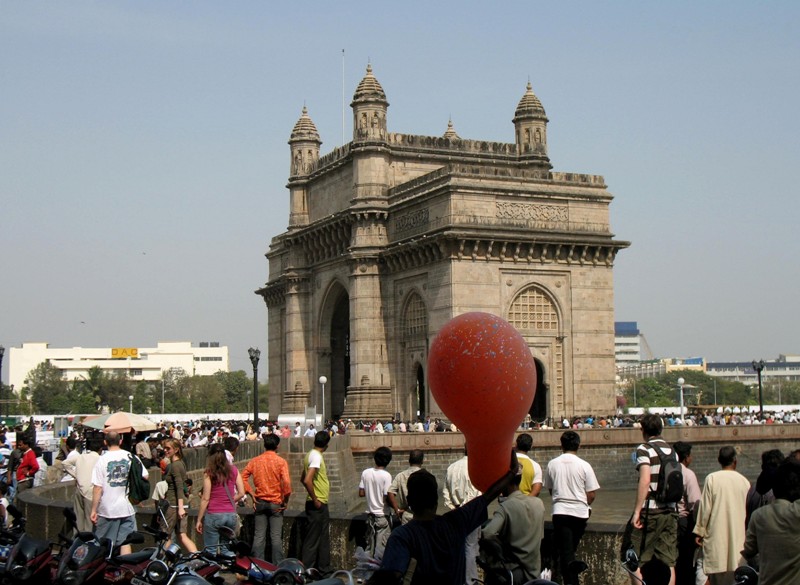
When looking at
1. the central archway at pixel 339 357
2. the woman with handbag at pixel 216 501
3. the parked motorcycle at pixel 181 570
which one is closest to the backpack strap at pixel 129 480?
the woman with handbag at pixel 216 501

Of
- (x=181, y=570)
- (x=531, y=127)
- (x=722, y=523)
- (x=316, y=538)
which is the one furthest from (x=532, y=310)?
(x=181, y=570)

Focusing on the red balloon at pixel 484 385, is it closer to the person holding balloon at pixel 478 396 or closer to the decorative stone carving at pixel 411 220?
the person holding balloon at pixel 478 396

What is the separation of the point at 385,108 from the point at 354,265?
7.16 m

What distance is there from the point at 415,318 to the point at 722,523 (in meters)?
38.9

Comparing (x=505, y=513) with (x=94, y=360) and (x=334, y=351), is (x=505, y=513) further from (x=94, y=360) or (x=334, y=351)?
(x=94, y=360)

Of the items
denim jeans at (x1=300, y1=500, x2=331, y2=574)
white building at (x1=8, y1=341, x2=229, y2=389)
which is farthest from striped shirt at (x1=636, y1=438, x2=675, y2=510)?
white building at (x1=8, y1=341, x2=229, y2=389)

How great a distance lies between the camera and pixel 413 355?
1927 inches

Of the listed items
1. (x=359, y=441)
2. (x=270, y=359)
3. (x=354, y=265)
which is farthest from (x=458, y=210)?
(x=270, y=359)

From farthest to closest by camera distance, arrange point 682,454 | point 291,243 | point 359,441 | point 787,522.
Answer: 1. point 291,243
2. point 359,441
3. point 682,454
4. point 787,522

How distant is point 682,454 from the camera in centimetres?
1125

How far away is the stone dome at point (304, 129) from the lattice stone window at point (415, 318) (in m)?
15.4

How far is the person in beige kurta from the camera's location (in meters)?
9.94

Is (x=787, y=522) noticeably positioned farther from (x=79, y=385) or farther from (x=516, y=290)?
(x=79, y=385)

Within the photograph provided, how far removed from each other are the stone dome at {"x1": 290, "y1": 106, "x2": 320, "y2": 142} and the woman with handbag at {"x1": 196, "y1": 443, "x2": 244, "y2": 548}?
49343 mm
